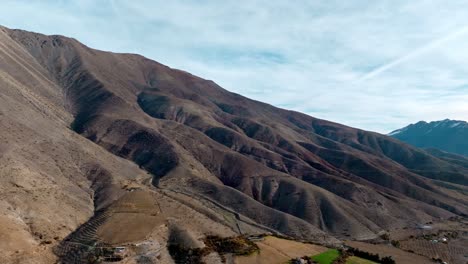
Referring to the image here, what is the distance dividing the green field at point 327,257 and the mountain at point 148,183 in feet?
55.8

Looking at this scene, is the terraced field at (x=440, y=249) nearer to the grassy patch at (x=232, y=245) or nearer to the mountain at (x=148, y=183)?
the mountain at (x=148, y=183)

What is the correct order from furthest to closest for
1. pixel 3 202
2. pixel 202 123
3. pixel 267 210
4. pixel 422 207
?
1. pixel 202 123
2. pixel 422 207
3. pixel 267 210
4. pixel 3 202

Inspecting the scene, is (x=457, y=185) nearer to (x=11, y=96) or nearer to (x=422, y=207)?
(x=422, y=207)

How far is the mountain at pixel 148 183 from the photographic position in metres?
73.8

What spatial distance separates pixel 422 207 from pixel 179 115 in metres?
102

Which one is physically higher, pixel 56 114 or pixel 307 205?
pixel 56 114

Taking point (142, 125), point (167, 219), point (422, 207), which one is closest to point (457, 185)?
point (422, 207)

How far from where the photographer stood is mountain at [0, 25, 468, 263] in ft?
242

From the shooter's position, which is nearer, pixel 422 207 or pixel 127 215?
pixel 127 215

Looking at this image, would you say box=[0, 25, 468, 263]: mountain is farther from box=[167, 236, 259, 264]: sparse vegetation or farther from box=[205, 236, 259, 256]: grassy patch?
box=[205, 236, 259, 256]: grassy patch

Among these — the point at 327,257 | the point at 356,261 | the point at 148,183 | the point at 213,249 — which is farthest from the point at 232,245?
the point at 148,183

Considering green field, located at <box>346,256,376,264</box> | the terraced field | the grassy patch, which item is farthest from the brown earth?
the terraced field

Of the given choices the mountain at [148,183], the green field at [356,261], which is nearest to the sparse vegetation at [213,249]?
the mountain at [148,183]

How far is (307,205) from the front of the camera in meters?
118
